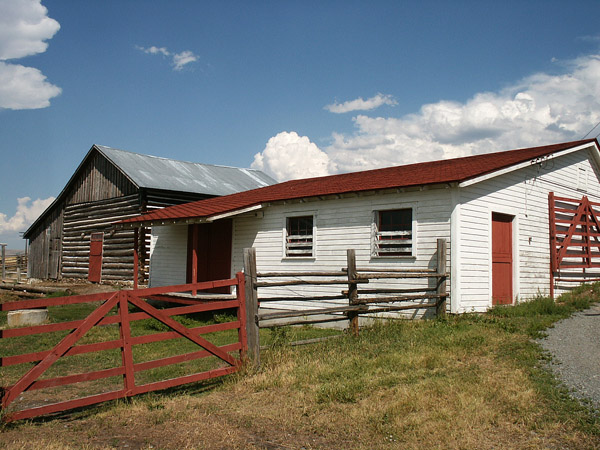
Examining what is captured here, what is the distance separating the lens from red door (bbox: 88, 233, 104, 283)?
24.8 m

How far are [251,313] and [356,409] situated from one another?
2.48 m

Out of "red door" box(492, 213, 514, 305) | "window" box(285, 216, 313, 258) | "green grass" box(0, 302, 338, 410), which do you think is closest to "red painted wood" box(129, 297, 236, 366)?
"green grass" box(0, 302, 338, 410)

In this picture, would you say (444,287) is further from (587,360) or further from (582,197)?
(582,197)

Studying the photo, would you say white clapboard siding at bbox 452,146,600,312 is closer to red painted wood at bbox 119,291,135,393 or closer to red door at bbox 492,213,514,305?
red door at bbox 492,213,514,305

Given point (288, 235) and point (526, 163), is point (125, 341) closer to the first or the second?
point (288, 235)

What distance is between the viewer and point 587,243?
1563 cm

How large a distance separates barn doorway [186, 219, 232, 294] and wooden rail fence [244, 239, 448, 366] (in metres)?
3.41

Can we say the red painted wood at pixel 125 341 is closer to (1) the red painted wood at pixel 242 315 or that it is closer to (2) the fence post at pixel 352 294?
(1) the red painted wood at pixel 242 315

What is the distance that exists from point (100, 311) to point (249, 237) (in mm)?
9968

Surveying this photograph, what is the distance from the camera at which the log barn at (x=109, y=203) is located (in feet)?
76.9

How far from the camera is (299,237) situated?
14773 mm

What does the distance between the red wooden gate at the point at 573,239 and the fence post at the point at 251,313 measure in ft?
32.8

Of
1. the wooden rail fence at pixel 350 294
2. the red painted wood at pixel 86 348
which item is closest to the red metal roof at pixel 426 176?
the wooden rail fence at pixel 350 294

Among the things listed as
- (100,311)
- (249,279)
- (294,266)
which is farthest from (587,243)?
(100,311)
